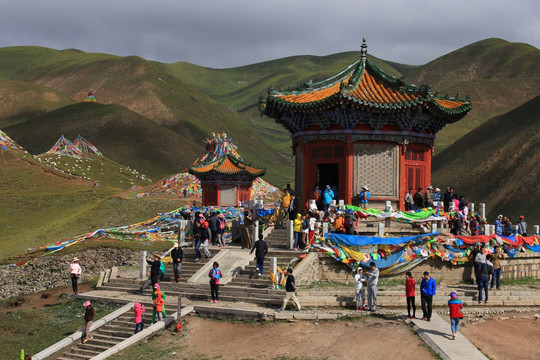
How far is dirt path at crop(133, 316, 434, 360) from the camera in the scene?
17.0m

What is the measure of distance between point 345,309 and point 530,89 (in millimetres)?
156777

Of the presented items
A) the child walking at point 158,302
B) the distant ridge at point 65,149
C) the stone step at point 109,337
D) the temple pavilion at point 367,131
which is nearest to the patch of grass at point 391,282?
the temple pavilion at point 367,131

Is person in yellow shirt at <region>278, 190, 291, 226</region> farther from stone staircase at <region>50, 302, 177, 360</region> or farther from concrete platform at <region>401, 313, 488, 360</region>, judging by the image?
concrete platform at <region>401, 313, 488, 360</region>

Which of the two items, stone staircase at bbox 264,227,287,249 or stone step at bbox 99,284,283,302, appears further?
stone staircase at bbox 264,227,287,249

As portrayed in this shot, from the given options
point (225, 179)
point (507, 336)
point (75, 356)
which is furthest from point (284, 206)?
point (225, 179)

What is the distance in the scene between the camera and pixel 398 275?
24328mm

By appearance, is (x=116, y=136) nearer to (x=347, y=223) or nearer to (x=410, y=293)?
(x=347, y=223)

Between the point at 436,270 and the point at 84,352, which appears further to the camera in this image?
A: the point at 436,270

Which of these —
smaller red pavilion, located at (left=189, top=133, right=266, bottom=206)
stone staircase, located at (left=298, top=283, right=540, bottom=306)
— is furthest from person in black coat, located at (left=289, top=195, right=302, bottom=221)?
smaller red pavilion, located at (left=189, top=133, right=266, bottom=206)

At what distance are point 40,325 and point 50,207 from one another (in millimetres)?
40986

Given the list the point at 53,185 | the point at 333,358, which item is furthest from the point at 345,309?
the point at 53,185

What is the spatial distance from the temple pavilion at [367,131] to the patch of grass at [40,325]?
11266mm

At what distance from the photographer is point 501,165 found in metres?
85.0

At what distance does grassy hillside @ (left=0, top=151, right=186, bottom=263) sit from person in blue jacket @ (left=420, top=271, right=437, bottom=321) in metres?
29.0
